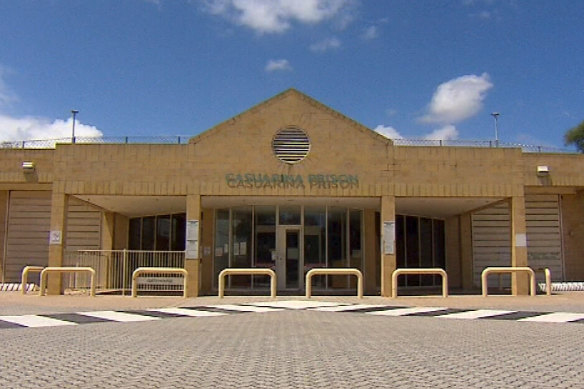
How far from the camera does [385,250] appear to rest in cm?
1792

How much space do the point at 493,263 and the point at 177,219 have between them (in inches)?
499

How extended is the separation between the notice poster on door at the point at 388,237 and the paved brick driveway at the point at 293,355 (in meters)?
7.08

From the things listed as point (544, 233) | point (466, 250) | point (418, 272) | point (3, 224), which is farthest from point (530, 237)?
point (3, 224)

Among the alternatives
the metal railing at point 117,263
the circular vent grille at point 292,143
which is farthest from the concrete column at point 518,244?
the metal railing at point 117,263

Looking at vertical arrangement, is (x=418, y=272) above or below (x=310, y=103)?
below

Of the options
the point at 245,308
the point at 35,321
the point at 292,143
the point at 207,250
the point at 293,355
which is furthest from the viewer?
the point at 207,250

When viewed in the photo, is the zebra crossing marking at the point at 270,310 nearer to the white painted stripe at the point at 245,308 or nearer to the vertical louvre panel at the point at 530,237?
the white painted stripe at the point at 245,308

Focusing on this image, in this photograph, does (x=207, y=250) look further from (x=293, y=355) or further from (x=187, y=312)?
(x=293, y=355)

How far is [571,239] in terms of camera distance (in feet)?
75.7

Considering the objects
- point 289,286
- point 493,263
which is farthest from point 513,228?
point 289,286

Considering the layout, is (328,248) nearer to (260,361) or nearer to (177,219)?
(177,219)

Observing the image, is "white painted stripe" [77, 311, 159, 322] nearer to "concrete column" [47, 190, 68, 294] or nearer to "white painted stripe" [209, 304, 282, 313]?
"white painted stripe" [209, 304, 282, 313]

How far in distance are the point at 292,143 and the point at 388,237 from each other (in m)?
4.22

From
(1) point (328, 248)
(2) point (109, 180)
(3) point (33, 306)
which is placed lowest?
(3) point (33, 306)
